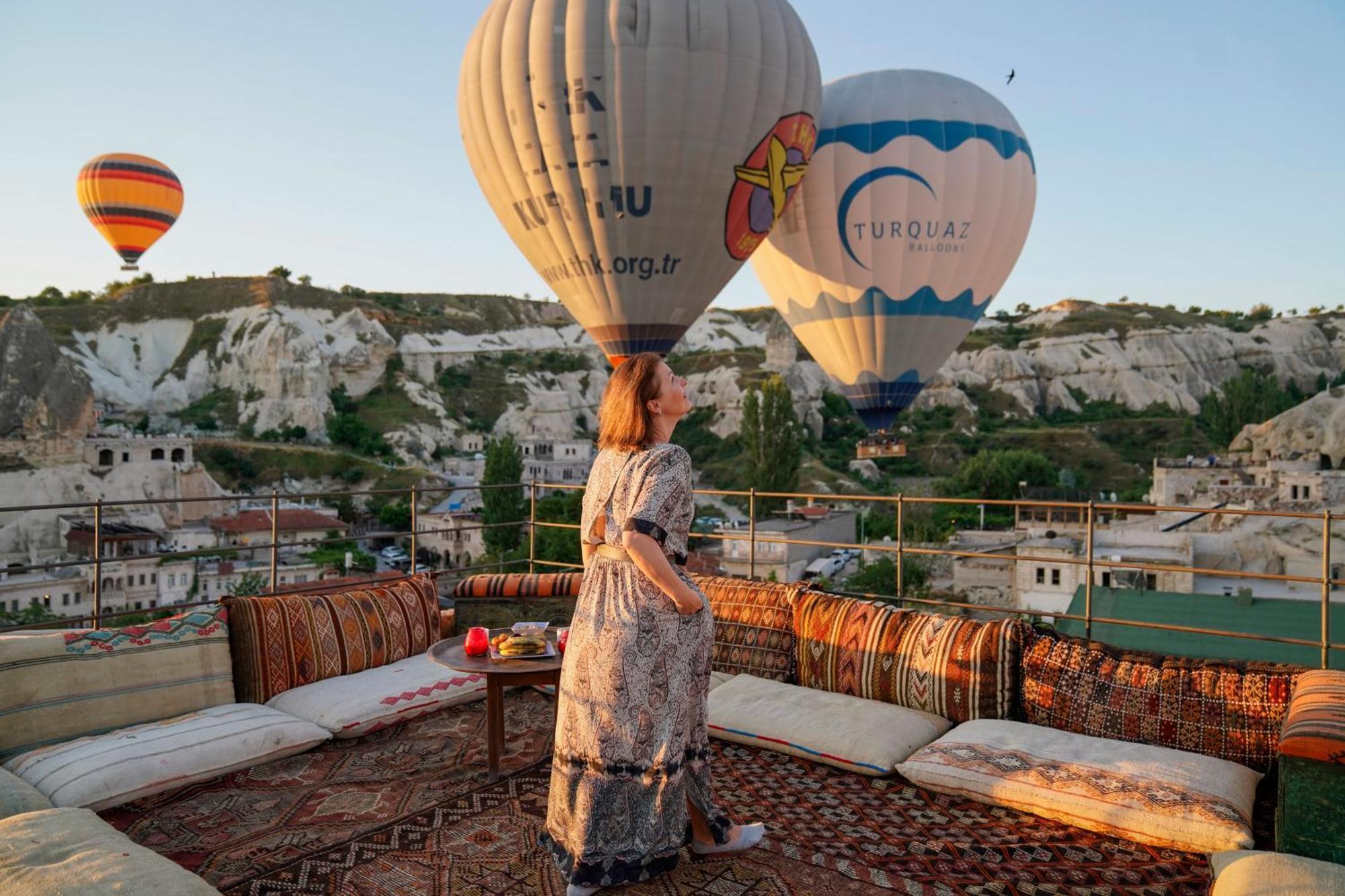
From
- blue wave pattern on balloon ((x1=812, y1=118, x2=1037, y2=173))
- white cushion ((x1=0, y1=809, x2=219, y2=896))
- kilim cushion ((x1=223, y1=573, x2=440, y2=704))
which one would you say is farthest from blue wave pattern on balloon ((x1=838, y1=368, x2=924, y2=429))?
white cushion ((x1=0, y1=809, x2=219, y2=896))

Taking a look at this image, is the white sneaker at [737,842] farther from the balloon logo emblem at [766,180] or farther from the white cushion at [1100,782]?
the balloon logo emblem at [766,180]

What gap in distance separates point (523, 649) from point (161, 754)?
3.97 feet

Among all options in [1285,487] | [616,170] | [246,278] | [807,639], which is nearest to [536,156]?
[616,170]

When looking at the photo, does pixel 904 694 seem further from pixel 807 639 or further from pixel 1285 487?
pixel 1285 487

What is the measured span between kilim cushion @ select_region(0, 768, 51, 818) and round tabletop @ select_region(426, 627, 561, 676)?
1151 mm

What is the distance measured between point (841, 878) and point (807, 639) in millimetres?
1408

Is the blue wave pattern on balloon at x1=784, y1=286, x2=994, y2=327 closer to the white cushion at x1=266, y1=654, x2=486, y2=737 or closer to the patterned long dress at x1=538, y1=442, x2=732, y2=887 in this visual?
the white cushion at x1=266, y1=654, x2=486, y2=737

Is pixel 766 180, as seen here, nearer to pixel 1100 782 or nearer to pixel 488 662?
pixel 488 662

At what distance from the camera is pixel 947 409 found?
2378 inches

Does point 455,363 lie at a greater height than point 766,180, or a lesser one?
greater

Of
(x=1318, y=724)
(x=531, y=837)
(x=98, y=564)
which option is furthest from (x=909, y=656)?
(x=98, y=564)

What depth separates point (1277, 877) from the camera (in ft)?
6.27

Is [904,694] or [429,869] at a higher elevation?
[904,694]

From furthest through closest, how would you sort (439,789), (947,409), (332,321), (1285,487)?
(332,321) → (947,409) → (1285,487) → (439,789)
